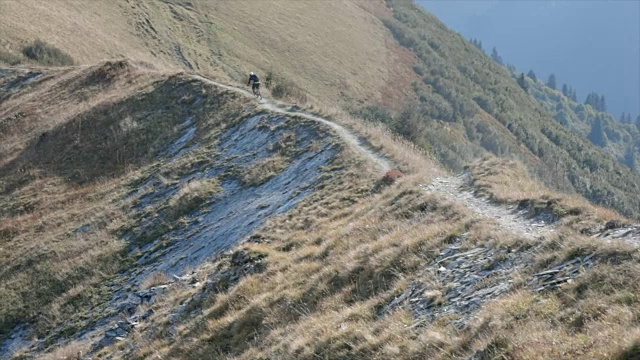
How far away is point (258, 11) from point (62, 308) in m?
95.9

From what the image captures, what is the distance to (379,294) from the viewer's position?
11.4m

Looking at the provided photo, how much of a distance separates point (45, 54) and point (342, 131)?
4302cm

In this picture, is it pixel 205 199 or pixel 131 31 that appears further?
pixel 131 31

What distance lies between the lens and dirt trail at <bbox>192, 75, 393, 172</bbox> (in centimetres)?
2130

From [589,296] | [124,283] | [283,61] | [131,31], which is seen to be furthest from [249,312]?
[283,61]

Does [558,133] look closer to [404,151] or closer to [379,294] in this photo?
[404,151]

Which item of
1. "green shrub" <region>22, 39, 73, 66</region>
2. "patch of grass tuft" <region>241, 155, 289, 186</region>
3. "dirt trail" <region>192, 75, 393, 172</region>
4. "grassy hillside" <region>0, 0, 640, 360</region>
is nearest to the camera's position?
"grassy hillside" <region>0, 0, 640, 360</region>

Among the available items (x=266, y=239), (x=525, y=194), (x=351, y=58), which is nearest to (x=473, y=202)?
(x=525, y=194)

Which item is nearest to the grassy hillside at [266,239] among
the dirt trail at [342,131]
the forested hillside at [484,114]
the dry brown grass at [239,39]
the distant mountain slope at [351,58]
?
the dirt trail at [342,131]

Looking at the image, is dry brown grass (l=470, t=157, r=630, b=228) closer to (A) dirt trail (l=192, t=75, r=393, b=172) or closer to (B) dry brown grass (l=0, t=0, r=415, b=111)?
(A) dirt trail (l=192, t=75, r=393, b=172)

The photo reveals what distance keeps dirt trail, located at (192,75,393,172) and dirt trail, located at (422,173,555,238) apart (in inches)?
130

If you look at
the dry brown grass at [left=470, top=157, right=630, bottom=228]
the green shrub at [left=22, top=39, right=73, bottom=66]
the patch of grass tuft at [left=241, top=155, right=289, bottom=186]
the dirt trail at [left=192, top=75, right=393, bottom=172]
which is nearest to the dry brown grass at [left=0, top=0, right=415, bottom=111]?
the green shrub at [left=22, top=39, right=73, bottom=66]

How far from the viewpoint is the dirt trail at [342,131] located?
21297mm

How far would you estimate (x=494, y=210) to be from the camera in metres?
14.2
